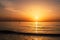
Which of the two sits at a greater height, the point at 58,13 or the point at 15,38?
the point at 58,13

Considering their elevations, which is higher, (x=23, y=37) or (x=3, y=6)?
(x=3, y=6)

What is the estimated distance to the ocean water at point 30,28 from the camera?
725mm

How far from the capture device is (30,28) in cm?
75

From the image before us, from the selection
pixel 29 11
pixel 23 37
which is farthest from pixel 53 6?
pixel 23 37

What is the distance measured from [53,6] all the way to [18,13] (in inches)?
8.2

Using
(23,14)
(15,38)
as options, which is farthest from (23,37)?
(23,14)

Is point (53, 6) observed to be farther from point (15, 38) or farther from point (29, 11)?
point (15, 38)

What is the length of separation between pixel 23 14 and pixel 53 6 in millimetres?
184

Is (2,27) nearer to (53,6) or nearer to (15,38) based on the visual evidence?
(15,38)

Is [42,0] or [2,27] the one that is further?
[42,0]

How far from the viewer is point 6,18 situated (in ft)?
2.65

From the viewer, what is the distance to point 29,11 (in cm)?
84

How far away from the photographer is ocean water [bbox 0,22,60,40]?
2.38 feet

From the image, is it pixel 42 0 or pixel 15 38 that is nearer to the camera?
pixel 15 38
